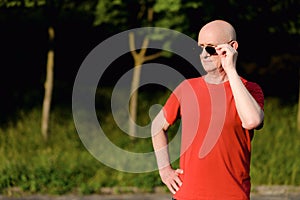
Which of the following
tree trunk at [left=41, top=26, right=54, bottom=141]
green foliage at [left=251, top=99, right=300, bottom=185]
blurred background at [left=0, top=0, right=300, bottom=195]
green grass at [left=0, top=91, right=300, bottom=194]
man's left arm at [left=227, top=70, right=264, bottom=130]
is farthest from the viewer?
tree trunk at [left=41, top=26, right=54, bottom=141]

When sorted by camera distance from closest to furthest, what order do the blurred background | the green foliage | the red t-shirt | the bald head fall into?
1. the bald head
2. the red t-shirt
3. the blurred background
4. the green foliage

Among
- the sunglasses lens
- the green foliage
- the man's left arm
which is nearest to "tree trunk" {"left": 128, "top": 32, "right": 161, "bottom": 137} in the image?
the green foliage

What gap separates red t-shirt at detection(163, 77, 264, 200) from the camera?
3.51m

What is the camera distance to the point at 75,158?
10.3 metres

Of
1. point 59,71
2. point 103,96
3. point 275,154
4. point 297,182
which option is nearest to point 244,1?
point 275,154

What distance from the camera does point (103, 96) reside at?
15.3 m

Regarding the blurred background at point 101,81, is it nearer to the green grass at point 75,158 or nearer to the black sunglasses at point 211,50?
the green grass at point 75,158

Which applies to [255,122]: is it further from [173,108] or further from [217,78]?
[173,108]

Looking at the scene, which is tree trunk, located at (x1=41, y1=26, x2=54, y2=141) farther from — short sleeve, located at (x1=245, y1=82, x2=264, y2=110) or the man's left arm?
the man's left arm

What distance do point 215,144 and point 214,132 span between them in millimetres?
59

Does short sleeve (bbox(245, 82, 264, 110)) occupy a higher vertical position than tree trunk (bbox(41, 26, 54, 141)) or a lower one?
higher

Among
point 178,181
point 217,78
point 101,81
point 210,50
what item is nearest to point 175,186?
point 178,181

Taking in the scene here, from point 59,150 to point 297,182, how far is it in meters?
3.47

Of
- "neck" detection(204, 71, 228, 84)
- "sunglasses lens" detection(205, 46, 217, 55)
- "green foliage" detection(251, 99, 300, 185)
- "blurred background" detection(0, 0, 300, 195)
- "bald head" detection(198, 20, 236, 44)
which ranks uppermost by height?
"bald head" detection(198, 20, 236, 44)
